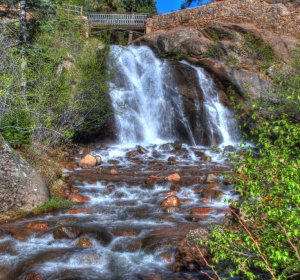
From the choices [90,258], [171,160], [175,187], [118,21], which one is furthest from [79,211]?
[118,21]

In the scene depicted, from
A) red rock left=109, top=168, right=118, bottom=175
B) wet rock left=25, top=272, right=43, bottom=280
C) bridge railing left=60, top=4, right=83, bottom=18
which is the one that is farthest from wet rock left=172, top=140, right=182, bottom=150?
wet rock left=25, top=272, right=43, bottom=280

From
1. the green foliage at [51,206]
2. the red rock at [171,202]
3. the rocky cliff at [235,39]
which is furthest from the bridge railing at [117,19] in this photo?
the green foliage at [51,206]

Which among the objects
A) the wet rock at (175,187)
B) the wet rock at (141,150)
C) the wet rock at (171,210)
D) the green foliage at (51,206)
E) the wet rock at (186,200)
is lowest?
the wet rock at (171,210)

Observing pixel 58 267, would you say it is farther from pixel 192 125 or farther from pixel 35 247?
pixel 192 125

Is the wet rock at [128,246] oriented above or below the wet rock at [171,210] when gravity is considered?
below

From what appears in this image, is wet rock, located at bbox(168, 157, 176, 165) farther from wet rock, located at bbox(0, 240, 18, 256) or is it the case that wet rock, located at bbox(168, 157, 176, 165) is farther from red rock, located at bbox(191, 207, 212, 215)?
wet rock, located at bbox(0, 240, 18, 256)

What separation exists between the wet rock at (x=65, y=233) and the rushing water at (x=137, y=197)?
32 mm

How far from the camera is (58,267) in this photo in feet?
21.9

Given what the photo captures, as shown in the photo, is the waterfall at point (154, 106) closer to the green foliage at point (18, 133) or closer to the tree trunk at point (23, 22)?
the tree trunk at point (23, 22)

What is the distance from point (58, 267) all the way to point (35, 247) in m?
1.01

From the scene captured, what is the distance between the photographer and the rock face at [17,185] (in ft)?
29.9

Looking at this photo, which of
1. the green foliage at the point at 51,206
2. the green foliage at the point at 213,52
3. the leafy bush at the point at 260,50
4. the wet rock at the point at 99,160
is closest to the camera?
the green foliage at the point at 51,206

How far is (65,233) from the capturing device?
308 inches

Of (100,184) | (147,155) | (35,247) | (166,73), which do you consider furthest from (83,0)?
(35,247)
